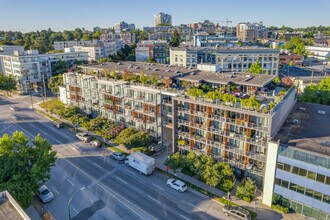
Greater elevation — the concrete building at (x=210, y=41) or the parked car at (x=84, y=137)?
the concrete building at (x=210, y=41)

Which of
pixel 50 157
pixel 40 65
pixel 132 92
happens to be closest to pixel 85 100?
pixel 132 92

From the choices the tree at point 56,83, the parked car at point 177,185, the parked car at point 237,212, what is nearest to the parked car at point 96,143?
the parked car at point 177,185

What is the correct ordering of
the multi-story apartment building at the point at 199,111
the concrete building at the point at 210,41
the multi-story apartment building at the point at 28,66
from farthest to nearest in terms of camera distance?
the concrete building at the point at 210,41, the multi-story apartment building at the point at 28,66, the multi-story apartment building at the point at 199,111

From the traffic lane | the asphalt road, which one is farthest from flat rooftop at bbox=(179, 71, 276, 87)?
the traffic lane

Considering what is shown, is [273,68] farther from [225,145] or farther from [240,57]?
[225,145]

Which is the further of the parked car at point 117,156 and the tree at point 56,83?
the tree at point 56,83

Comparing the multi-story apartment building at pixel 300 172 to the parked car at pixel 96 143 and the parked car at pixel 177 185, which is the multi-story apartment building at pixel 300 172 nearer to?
the parked car at pixel 177 185

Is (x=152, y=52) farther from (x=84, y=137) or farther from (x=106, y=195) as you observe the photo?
(x=106, y=195)

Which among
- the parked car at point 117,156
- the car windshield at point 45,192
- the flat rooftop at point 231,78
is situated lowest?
the car windshield at point 45,192
